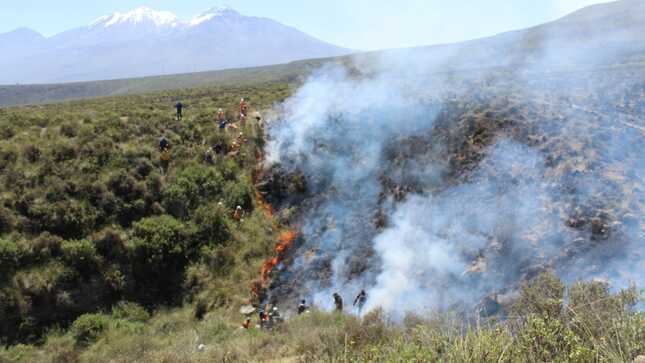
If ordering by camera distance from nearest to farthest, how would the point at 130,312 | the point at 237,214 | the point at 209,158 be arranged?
the point at 130,312, the point at 237,214, the point at 209,158

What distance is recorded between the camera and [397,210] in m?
12.6

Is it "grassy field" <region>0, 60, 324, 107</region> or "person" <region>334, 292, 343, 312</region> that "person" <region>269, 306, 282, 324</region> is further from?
"grassy field" <region>0, 60, 324, 107</region>

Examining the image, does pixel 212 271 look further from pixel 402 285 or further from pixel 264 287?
pixel 402 285

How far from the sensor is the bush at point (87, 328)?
32.5 feet

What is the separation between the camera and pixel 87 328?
10000 mm

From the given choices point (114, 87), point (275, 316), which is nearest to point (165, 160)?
point (275, 316)

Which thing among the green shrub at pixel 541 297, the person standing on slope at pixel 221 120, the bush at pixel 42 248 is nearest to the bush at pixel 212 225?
the bush at pixel 42 248

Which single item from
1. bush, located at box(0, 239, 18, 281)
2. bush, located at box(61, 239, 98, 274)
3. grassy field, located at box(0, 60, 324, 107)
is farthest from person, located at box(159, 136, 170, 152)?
grassy field, located at box(0, 60, 324, 107)

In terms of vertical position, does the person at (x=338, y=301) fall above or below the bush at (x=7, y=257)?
below

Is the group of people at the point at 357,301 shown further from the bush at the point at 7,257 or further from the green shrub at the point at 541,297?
the bush at the point at 7,257

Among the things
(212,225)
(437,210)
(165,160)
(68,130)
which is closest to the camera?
(437,210)

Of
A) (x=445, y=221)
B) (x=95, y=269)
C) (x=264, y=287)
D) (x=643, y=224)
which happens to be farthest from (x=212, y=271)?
(x=643, y=224)

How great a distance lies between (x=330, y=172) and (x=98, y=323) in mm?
9072

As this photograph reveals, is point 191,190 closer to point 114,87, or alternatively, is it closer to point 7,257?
point 7,257
